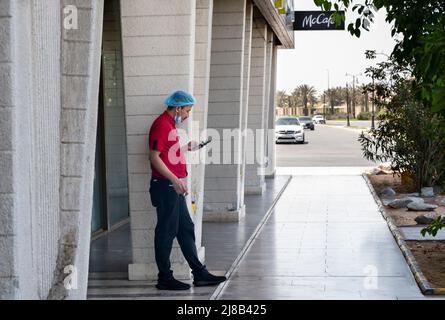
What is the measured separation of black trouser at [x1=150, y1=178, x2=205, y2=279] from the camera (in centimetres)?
897

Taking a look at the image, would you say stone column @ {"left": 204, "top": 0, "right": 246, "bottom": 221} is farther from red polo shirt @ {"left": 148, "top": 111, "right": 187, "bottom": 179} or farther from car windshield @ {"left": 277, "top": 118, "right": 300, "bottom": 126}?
car windshield @ {"left": 277, "top": 118, "right": 300, "bottom": 126}

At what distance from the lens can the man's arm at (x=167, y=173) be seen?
28.6 feet

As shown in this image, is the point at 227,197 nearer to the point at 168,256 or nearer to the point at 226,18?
the point at 226,18

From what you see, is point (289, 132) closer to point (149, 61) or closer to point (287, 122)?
point (287, 122)

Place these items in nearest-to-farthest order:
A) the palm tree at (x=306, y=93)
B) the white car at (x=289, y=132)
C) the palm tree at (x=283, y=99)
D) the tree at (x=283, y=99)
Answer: the white car at (x=289, y=132), the palm tree at (x=306, y=93), the tree at (x=283, y=99), the palm tree at (x=283, y=99)

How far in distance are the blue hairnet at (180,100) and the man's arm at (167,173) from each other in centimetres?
51

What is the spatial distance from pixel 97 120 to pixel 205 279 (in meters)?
2.06

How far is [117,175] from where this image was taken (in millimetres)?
14734

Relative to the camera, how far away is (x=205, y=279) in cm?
941

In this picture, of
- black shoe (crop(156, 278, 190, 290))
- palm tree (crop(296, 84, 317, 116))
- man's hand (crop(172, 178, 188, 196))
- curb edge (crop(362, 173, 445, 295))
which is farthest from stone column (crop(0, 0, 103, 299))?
palm tree (crop(296, 84, 317, 116))

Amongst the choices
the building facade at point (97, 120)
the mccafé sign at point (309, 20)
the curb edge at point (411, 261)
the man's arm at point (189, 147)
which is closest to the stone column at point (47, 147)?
the building facade at point (97, 120)

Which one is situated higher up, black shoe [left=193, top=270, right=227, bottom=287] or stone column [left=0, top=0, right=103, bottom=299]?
stone column [left=0, top=0, right=103, bottom=299]

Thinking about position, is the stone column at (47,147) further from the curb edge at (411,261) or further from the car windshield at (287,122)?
the car windshield at (287,122)

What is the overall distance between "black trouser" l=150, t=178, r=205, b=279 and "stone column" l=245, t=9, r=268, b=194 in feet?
33.4
